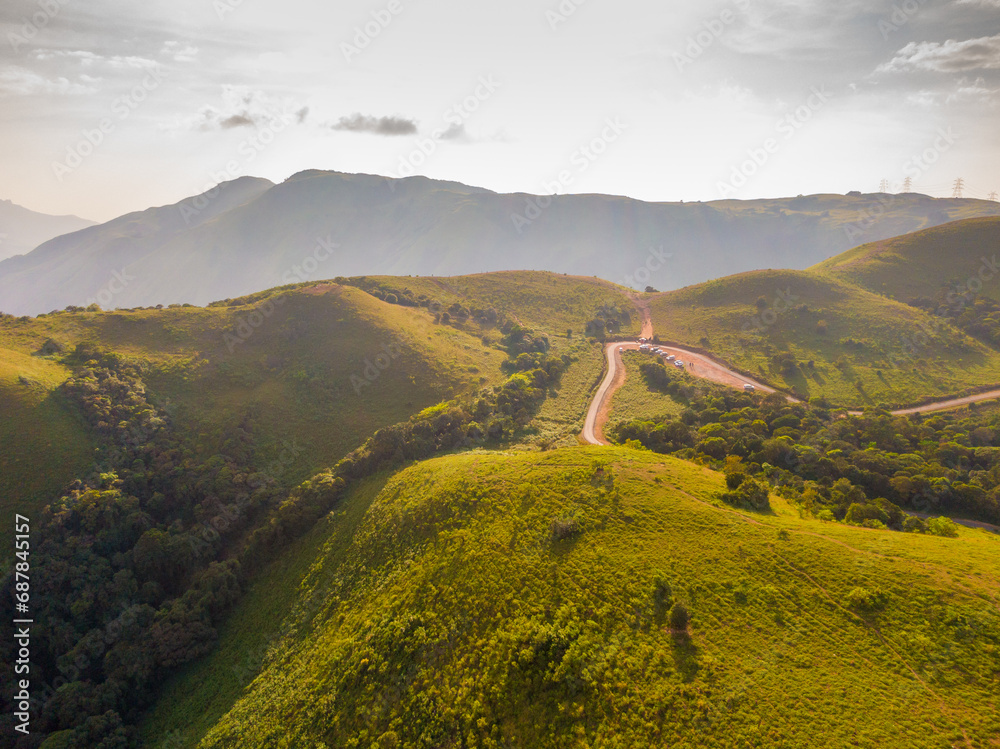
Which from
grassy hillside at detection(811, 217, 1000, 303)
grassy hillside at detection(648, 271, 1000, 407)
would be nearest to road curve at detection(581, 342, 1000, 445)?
grassy hillside at detection(648, 271, 1000, 407)

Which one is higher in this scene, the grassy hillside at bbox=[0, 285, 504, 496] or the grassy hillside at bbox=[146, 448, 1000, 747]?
the grassy hillside at bbox=[0, 285, 504, 496]

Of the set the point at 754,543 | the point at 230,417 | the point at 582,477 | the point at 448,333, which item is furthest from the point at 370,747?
the point at 448,333

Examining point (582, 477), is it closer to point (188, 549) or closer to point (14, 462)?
point (188, 549)

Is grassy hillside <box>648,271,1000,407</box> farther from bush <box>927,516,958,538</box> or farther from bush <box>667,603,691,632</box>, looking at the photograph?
bush <box>667,603,691,632</box>

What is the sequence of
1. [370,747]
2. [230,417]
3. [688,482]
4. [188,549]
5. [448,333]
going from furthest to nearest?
[448,333] → [230,417] → [188,549] → [688,482] → [370,747]

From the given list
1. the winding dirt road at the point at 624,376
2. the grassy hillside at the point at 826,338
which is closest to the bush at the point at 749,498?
the winding dirt road at the point at 624,376

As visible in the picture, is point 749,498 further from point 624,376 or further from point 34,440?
point 34,440
